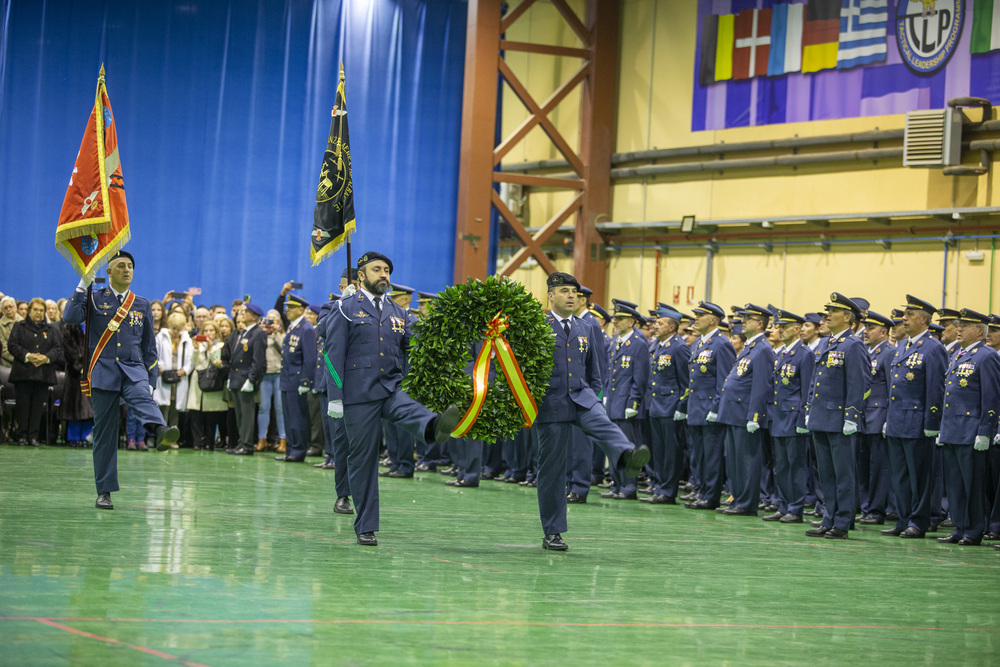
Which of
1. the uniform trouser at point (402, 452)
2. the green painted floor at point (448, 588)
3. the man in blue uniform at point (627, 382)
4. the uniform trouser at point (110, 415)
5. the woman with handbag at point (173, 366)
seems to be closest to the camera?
the green painted floor at point (448, 588)

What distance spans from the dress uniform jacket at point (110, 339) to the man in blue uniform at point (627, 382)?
17.0 feet

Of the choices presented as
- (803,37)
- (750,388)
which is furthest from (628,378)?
(803,37)

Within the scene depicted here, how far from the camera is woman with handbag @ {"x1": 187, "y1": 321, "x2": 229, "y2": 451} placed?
47.7 feet

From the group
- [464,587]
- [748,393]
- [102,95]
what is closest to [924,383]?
[748,393]

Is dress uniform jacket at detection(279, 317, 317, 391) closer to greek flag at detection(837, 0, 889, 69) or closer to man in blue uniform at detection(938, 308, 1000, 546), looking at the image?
man in blue uniform at detection(938, 308, 1000, 546)

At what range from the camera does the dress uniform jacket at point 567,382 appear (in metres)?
7.18

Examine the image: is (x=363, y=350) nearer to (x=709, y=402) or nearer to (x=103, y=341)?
(x=103, y=341)

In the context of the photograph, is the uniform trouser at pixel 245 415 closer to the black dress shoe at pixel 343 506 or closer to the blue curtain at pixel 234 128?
the blue curtain at pixel 234 128

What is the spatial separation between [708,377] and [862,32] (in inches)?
240

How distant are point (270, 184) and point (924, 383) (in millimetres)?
11465

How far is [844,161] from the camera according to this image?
1474 centimetres

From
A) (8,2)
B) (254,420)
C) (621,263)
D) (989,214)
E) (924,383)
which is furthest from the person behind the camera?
(621,263)

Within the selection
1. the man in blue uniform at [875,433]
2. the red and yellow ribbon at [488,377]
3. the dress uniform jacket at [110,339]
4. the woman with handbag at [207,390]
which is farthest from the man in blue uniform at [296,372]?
the red and yellow ribbon at [488,377]

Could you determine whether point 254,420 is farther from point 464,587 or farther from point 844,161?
point 464,587
